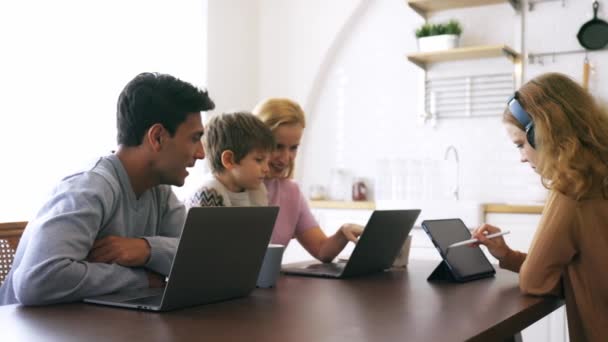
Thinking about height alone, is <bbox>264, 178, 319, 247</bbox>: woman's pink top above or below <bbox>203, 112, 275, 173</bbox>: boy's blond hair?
below

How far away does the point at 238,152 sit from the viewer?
6.62 feet

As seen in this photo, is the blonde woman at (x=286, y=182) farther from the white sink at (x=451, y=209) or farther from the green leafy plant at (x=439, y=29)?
the green leafy plant at (x=439, y=29)

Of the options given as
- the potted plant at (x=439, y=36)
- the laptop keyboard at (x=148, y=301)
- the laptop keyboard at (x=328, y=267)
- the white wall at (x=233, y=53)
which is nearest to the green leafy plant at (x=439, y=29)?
the potted plant at (x=439, y=36)

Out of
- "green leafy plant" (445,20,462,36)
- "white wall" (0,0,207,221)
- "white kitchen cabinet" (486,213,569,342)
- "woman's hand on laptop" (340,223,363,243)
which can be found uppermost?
"green leafy plant" (445,20,462,36)

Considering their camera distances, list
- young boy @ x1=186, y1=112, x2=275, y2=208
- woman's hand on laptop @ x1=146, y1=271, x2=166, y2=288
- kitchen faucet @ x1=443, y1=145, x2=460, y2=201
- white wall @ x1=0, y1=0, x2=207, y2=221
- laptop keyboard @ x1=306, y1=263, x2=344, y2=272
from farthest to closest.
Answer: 1. kitchen faucet @ x1=443, y1=145, x2=460, y2=201
2. white wall @ x1=0, y1=0, x2=207, y2=221
3. young boy @ x1=186, y1=112, x2=275, y2=208
4. laptop keyboard @ x1=306, y1=263, x2=344, y2=272
5. woman's hand on laptop @ x1=146, y1=271, x2=166, y2=288

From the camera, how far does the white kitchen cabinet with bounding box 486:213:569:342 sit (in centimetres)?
311

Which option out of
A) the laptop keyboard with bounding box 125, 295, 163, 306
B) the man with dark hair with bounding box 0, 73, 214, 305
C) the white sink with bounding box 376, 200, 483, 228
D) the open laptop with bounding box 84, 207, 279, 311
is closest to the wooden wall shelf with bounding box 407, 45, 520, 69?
the white sink with bounding box 376, 200, 483, 228

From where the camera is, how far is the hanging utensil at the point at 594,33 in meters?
3.70

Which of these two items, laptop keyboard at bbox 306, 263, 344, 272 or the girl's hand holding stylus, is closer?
the girl's hand holding stylus

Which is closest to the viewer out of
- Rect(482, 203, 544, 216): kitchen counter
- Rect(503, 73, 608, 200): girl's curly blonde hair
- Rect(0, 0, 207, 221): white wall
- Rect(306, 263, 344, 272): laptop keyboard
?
Rect(503, 73, 608, 200): girl's curly blonde hair

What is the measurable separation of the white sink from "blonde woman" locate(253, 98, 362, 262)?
130cm

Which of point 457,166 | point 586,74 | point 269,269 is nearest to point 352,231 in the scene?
point 269,269

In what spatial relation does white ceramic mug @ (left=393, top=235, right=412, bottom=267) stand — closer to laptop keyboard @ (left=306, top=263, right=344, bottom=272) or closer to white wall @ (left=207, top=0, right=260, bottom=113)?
laptop keyboard @ (left=306, top=263, right=344, bottom=272)

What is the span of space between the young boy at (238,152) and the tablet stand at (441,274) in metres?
0.59
